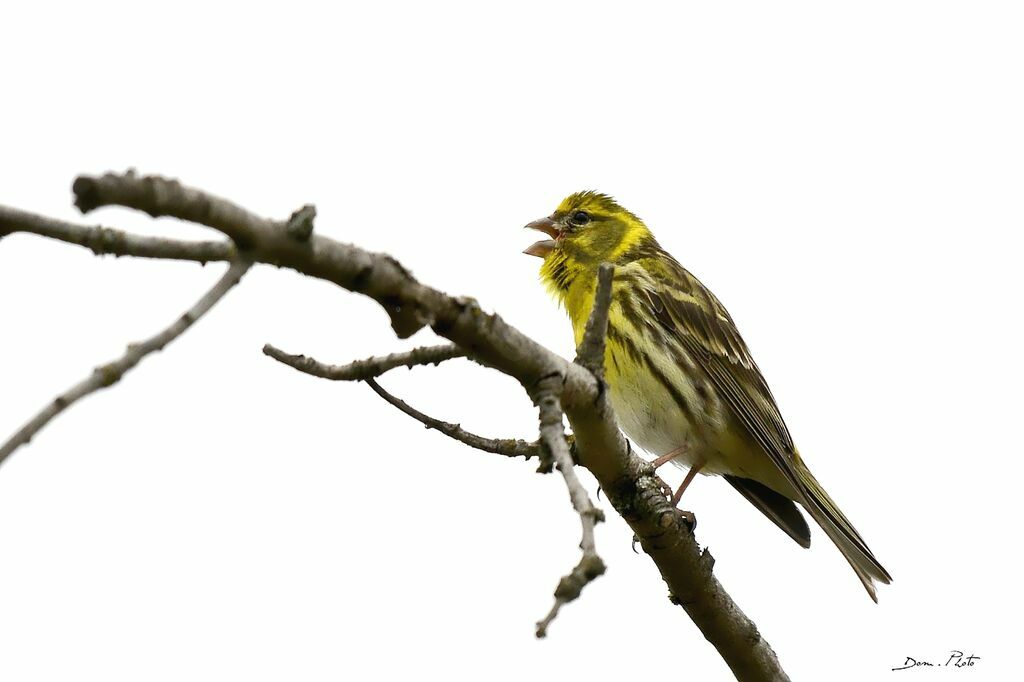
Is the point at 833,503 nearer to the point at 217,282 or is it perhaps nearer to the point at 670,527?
the point at 670,527

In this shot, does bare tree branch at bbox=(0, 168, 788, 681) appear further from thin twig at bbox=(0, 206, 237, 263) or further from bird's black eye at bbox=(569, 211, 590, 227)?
bird's black eye at bbox=(569, 211, 590, 227)

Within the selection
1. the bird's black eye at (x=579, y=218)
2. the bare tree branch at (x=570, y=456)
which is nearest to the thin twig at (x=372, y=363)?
the bare tree branch at (x=570, y=456)

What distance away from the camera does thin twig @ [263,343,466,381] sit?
11.2 ft

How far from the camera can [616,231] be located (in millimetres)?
8148

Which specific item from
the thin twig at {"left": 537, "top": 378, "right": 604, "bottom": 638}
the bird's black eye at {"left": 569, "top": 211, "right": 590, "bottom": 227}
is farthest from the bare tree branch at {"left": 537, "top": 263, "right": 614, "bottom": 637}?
the bird's black eye at {"left": 569, "top": 211, "right": 590, "bottom": 227}

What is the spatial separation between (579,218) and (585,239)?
0.25m

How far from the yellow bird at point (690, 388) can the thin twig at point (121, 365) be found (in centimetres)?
447

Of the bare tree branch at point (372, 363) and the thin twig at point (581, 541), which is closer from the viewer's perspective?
the thin twig at point (581, 541)

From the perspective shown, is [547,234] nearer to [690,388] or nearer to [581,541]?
[690,388]

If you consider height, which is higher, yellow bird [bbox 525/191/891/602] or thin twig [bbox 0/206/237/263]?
yellow bird [bbox 525/191/891/602]

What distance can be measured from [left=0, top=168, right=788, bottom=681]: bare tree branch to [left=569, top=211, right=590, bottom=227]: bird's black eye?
11.0ft

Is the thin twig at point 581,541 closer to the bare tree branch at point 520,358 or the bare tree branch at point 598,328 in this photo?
the bare tree branch at point 520,358

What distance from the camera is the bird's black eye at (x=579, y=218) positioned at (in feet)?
26.2

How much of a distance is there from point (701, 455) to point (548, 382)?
3753 millimetres
